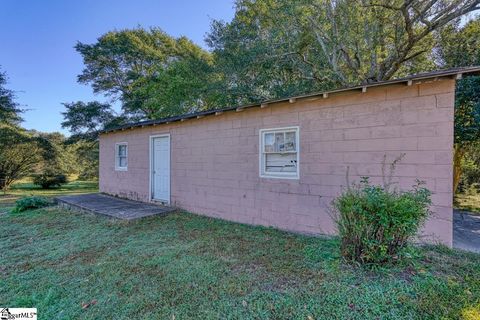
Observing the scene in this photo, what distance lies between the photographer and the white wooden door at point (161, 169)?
7.73 m

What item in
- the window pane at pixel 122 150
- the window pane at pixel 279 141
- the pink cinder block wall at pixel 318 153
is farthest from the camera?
the window pane at pixel 122 150

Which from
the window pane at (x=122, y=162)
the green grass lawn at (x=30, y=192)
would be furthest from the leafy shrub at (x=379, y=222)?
the green grass lawn at (x=30, y=192)

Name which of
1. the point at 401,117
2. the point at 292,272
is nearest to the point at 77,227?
the point at 292,272

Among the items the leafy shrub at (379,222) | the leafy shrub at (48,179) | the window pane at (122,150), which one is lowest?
the leafy shrub at (48,179)

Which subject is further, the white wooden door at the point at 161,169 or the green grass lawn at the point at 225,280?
the white wooden door at the point at 161,169

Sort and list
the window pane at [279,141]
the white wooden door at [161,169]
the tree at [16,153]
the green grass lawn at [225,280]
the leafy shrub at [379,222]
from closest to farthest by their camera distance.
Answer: the green grass lawn at [225,280] → the leafy shrub at [379,222] → the window pane at [279,141] → the white wooden door at [161,169] → the tree at [16,153]

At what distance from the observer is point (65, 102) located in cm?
1616

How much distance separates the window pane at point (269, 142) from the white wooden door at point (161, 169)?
3597 mm

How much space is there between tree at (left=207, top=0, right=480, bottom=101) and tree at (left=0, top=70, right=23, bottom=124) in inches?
474

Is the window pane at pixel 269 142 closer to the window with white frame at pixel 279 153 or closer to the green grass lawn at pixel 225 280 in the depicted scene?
the window with white frame at pixel 279 153

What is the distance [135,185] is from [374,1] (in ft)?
31.9

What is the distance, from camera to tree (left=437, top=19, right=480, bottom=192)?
668 centimetres

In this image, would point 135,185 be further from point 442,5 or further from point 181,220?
point 442,5

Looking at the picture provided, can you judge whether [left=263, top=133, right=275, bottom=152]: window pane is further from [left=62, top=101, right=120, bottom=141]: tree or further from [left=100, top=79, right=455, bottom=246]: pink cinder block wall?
[left=62, top=101, right=120, bottom=141]: tree
